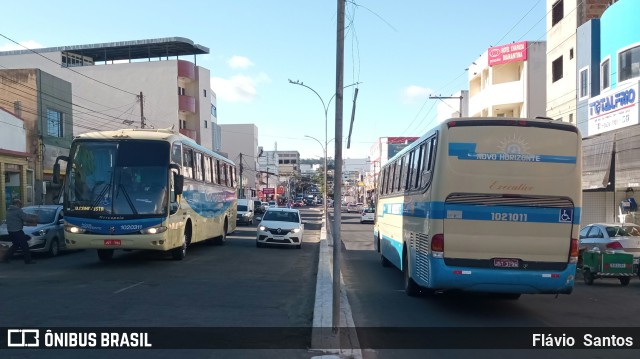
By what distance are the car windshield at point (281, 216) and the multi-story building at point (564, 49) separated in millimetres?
13128

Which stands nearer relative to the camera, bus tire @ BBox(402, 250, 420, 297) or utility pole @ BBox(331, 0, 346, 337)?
utility pole @ BBox(331, 0, 346, 337)

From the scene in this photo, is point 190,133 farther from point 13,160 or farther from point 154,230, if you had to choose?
point 154,230

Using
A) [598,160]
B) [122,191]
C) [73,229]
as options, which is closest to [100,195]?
[122,191]

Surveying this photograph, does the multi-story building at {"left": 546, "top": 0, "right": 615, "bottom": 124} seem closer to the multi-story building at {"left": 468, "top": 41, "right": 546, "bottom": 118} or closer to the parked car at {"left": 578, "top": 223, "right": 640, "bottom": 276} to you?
the multi-story building at {"left": 468, "top": 41, "right": 546, "bottom": 118}

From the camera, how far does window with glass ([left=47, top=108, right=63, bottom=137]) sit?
105ft

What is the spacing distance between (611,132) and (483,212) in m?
14.6

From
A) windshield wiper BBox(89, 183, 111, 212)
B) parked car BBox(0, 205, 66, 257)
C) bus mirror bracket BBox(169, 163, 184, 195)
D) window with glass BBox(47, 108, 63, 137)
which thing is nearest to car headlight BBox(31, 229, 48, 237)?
parked car BBox(0, 205, 66, 257)

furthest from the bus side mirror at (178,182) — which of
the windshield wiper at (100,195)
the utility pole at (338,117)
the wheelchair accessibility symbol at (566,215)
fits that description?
the wheelchair accessibility symbol at (566,215)

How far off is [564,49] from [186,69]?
123 feet

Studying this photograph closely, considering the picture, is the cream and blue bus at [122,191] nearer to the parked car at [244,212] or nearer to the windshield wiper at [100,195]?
the windshield wiper at [100,195]

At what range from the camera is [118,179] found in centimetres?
1478

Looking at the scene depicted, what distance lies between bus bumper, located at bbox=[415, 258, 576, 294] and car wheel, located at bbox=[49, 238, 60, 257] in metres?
13.3

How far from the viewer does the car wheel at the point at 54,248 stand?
1791 cm

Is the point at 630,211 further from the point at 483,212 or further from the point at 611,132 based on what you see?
the point at 483,212
